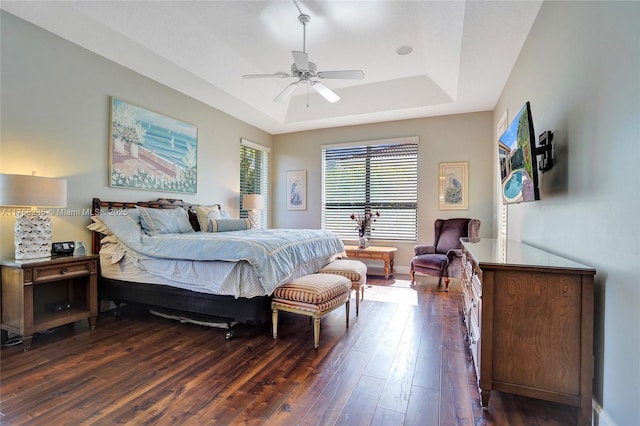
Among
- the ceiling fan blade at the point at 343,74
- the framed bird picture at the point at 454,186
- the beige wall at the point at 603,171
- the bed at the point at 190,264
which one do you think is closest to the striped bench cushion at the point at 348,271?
the bed at the point at 190,264

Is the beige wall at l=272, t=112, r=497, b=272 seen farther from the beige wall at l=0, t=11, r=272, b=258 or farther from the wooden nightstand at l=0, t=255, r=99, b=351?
the wooden nightstand at l=0, t=255, r=99, b=351

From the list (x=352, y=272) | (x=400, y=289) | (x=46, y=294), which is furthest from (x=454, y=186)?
(x=46, y=294)

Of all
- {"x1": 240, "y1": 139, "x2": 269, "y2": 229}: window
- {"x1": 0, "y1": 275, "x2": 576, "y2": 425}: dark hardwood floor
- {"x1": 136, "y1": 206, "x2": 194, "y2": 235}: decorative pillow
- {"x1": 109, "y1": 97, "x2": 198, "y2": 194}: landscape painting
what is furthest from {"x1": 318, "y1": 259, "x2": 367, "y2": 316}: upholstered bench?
{"x1": 240, "y1": 139, "x2": 269, "y2": 229}: window

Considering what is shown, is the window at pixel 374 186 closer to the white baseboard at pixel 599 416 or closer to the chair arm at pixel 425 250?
the chair arm at pixel 425 250

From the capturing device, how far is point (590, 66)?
5.63 feet

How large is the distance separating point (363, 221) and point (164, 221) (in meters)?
3.39

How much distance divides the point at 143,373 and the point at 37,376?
71cm

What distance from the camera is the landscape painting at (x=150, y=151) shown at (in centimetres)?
364

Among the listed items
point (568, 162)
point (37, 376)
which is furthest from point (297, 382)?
point (568, 162)

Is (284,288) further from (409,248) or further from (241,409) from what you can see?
(409,248)

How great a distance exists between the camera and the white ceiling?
9.39ft

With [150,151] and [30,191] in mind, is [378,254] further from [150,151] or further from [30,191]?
[30,191]

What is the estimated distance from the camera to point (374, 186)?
6.03 m

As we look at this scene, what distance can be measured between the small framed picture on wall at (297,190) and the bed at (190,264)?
2.80 metres
